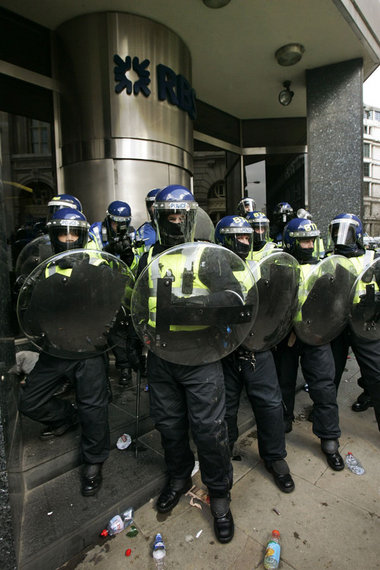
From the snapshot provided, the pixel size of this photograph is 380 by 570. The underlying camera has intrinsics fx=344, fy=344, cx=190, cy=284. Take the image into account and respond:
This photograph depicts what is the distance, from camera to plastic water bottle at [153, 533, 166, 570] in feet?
6.41

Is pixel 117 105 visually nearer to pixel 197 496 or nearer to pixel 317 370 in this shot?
pixel 317 370

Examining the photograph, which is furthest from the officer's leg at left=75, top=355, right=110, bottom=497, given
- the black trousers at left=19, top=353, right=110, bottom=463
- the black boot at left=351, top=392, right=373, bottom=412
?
the black boot at left=351, top=392, right=373, bottom=412

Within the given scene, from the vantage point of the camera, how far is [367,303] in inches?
111

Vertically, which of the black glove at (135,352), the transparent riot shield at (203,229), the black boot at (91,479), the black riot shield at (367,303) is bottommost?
the black boot at (91,479)

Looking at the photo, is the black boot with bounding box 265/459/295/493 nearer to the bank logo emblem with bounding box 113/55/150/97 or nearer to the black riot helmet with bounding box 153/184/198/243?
the black riot helmet with bounding box 153/184/198/243

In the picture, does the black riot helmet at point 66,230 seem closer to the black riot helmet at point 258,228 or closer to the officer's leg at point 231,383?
the officer's leg at point 231,383

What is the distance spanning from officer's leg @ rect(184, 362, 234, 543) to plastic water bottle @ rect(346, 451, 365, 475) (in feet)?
3.89

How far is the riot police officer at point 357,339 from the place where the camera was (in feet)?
9.55

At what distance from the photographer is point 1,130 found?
5.27 meters

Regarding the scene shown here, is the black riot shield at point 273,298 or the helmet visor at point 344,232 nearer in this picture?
the black riot shield at point 273,298

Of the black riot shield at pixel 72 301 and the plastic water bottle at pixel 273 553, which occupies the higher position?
the black riot shield at pixel 72 301

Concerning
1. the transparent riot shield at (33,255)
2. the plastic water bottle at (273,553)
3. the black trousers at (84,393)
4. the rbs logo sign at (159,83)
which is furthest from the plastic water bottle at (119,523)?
the rbs logo sign at (159,83)

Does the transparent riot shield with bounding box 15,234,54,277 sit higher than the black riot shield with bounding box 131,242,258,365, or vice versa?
the transparent riot shield with bounding box 15,234,54,277

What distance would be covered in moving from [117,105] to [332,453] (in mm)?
5184
